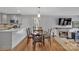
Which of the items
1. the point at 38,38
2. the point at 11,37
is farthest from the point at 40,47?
the point at 11,37

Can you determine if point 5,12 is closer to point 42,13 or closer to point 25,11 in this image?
point 25,11

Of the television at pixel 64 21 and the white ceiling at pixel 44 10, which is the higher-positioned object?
the white ceiling at pixel 44 10

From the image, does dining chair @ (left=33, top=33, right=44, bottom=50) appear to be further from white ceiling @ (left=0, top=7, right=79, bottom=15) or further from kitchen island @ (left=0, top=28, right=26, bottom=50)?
white ceiling @ (left=0, top=7, right=79, bottom=15)

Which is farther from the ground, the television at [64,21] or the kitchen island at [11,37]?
the television at [64,21]

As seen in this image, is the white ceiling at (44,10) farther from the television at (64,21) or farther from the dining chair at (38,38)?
the dining chair at (38,38)

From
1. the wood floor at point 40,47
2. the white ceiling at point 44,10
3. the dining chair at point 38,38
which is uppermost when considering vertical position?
the white ceiling at point 44,10

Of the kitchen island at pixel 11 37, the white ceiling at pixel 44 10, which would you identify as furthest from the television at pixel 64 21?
the kitchen island at pixel 11 37

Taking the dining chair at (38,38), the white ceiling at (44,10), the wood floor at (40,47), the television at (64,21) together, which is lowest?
the wood floor at (40,47)

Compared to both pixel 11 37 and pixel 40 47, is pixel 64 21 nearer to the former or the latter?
pixel 40 47

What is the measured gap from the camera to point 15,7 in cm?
217

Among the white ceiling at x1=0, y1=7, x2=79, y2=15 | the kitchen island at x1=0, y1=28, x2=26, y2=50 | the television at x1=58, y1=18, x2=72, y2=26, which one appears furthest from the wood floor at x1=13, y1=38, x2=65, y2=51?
the white ceiling at x1=0, y1=7, x2=79, y2=15

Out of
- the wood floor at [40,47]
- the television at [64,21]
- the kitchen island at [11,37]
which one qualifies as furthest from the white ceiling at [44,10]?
the wood floor at [40,47]

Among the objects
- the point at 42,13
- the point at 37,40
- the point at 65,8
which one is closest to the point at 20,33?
the point at 37,40

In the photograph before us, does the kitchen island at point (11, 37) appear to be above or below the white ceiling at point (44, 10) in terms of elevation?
below
